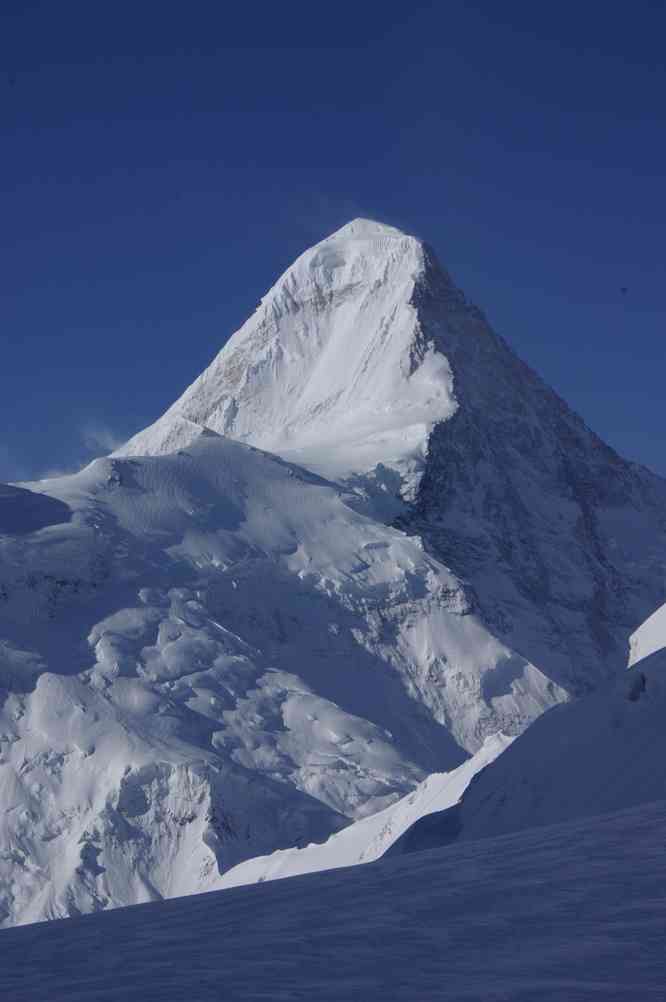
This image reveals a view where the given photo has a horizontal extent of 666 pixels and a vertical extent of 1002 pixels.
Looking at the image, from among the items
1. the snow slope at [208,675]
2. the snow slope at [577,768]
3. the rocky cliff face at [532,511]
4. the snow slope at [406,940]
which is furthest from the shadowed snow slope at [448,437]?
the snow slope at [406,940]

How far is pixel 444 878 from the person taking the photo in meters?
17.0

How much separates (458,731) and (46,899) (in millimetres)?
35347

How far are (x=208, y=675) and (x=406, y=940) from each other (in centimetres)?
9059

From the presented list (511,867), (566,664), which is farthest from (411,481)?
(511,867)

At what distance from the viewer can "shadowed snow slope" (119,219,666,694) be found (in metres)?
130

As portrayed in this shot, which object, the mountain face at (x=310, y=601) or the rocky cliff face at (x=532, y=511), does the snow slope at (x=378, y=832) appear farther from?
the rocky cliff face at (x=532, y=511)

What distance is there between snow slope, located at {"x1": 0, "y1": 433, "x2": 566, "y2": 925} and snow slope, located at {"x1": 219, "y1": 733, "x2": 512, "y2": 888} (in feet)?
85.9

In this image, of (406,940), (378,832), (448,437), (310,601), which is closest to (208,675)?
(310,601)

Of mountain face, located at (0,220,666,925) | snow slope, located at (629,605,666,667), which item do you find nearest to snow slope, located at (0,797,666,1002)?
snow slope, located at (629,605,666,667)

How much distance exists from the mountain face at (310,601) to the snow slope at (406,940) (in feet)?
112

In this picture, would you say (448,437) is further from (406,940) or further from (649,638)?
(406,940)

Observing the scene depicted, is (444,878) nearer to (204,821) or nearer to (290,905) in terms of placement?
(290,905)

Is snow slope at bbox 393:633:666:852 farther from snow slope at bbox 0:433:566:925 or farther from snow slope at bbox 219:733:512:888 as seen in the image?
snow slope at bbox 0:433:566:925

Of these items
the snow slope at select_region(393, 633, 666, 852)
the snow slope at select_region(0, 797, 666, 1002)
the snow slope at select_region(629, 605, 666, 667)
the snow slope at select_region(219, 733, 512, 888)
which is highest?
the snow slope at select_region(629, 605, 666, 667)
